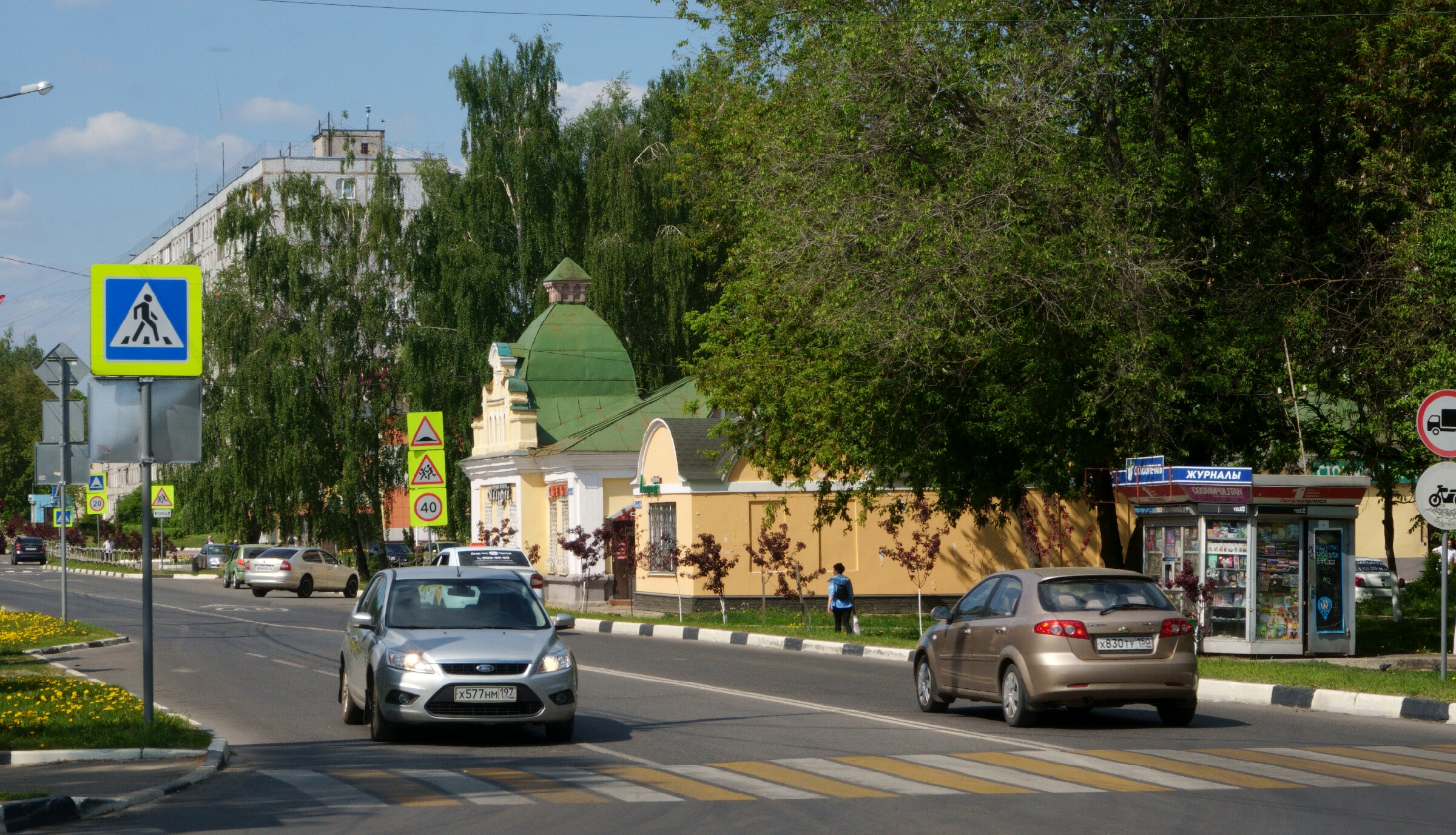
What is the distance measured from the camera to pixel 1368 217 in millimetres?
25609

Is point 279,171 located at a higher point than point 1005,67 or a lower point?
higher

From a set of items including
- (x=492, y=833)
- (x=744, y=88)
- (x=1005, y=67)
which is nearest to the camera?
(x=492, y=833)

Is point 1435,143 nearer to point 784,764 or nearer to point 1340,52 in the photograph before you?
point 1340,52

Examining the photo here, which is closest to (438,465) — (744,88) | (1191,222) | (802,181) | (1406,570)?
(802,181)

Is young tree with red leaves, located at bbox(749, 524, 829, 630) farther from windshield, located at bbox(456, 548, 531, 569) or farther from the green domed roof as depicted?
the green domed roof

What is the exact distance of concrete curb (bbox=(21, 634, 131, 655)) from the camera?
83.1 feet

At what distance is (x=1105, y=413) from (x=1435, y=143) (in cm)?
642

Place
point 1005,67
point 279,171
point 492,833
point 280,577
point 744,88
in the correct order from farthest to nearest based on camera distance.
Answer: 1. point 279,171
2. point 280,577
3. point 744,88
4. point 1005,67
5. point 492,833

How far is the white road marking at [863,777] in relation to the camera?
Answer: 10.4 meters

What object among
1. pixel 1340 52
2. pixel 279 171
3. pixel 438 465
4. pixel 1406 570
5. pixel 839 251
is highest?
pixel 279 171

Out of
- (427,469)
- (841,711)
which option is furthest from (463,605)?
(427,469)

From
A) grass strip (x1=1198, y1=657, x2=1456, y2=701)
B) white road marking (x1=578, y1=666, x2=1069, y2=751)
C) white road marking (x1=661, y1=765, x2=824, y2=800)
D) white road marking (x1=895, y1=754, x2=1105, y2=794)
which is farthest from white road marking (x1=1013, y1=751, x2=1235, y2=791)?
grass strip (x1=1198, y1=657, x2=1456, y2=701)

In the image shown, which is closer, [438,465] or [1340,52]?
[1340,52]

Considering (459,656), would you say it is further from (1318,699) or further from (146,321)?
(1318,699)
